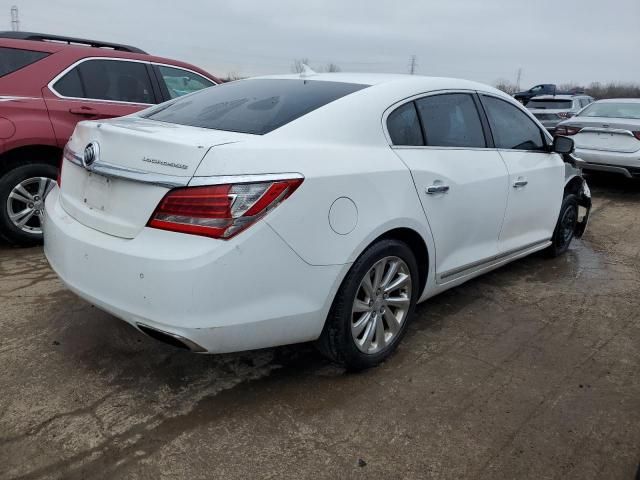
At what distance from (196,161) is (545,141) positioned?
3.25 metres

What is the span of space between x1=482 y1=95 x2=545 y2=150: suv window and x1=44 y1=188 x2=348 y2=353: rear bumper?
1.98m

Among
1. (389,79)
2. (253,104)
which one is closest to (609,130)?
(389,79)

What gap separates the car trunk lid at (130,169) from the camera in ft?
7.63

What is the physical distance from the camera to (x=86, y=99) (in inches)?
199

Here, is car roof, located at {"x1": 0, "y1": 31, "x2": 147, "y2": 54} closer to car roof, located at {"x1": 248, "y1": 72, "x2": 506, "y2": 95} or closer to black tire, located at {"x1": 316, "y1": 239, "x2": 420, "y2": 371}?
car roof, located at {"x1": 248, "y1": 72, "x2": 506, "y2": 95}

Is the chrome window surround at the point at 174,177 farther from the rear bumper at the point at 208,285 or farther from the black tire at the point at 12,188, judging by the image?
the black tire at the point at 12,188

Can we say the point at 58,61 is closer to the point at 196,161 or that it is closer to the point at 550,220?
the point at 196,161

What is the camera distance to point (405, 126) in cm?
313

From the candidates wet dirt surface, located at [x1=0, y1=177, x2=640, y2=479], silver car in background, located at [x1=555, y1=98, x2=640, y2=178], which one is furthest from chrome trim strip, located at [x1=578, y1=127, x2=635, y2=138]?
wet dirt surface, located at [x1=0, y1=177, x2=640, y2=479]

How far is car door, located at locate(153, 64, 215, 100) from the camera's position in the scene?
5684mm

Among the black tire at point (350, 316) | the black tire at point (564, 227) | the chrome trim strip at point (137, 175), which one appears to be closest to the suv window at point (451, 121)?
the black tire at point (350, 316)

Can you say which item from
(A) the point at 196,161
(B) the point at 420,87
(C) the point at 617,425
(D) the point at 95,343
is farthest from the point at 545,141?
(D) the point at 95,343

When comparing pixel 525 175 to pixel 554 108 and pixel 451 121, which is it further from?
pixel 554 108

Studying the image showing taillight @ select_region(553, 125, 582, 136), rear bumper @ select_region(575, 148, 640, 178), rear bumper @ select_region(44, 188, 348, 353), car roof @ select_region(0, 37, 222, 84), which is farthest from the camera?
taillight @ select_region(553, 125, 582, 136)
